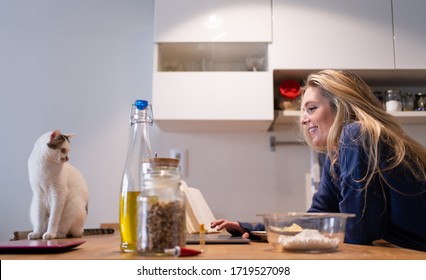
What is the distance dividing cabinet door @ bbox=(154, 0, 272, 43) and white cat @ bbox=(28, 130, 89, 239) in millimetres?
1024

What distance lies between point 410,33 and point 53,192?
71.0 inches

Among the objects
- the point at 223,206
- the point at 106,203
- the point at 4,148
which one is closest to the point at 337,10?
the point at 223,206

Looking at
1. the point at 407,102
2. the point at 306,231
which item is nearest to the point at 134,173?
the point at 306,231

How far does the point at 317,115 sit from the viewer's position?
139cm

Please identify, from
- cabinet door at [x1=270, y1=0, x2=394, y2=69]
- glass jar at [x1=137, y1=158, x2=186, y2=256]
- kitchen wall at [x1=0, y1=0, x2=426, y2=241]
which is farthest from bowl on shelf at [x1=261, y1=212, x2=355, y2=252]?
kitchen wall at [x1=0, y1=0, x2=426, y2=241]

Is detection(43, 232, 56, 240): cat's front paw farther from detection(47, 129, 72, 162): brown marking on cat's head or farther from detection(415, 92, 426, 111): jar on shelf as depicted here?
detection(415, 92, 426, 111): jar on shelf

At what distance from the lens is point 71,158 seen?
2395 millimetres

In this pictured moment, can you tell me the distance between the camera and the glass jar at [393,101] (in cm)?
219

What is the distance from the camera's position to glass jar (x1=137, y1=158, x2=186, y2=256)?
1.95 feet

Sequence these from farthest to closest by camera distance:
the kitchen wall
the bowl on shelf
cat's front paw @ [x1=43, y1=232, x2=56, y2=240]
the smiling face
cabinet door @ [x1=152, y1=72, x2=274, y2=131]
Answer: the kitchen wall < cabinet door @ [x1=152, y1=72, x2=274, y2=131] < the smiling face < cat's front paw @ [x1=43, y1=232, x2=56, y2=240] < the bowl on shelf

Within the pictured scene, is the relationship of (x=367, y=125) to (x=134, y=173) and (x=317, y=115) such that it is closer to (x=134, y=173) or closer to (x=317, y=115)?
(x=317, y=115)

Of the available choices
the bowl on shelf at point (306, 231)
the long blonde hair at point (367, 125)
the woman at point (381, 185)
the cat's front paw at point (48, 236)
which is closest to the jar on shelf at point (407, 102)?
the long blonde hair at point (367, 125)

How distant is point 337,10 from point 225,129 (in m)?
0.82

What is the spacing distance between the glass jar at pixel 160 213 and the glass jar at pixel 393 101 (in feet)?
6.04
